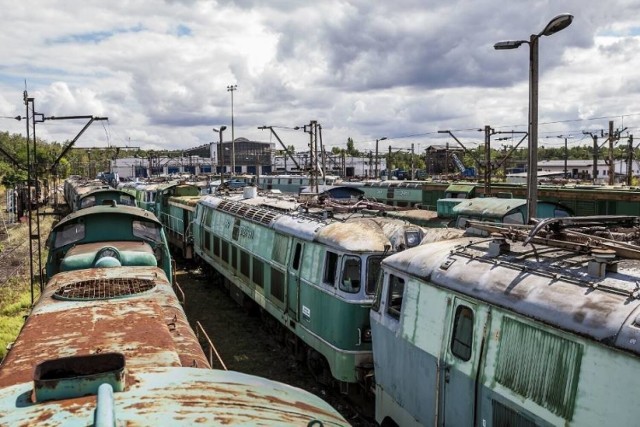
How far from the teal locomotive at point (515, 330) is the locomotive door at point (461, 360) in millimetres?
11

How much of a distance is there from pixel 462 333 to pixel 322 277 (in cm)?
458

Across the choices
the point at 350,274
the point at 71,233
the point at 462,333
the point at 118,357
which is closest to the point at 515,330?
the point at 462,333

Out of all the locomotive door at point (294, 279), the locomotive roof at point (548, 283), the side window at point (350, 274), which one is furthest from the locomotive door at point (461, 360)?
the locomotive door at point (294, 279)

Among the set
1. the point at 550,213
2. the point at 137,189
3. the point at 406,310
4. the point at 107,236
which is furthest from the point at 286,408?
the point at 137,189

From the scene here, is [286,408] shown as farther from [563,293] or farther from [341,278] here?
[341,278]

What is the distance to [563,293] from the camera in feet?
17.8

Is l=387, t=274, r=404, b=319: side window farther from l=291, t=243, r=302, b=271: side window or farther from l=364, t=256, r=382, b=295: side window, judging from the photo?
l=291, t=243, r=302, b=271: side window

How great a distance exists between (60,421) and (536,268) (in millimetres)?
4633

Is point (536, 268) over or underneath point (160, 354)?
over

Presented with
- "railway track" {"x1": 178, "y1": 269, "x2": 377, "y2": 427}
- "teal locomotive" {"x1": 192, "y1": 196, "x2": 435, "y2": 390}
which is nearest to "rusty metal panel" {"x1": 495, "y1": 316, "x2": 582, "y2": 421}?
"teal locomotive" {"x1": 192, "y1": 196, "x2": 435, "y2": 390}

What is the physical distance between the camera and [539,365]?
18.2 ft

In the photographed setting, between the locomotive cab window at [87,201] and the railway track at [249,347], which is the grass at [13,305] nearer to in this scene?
the locomotive cab window at [87,201]

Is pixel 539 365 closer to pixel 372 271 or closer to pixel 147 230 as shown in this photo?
pixel 372 271

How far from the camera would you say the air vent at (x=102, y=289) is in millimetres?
8102
